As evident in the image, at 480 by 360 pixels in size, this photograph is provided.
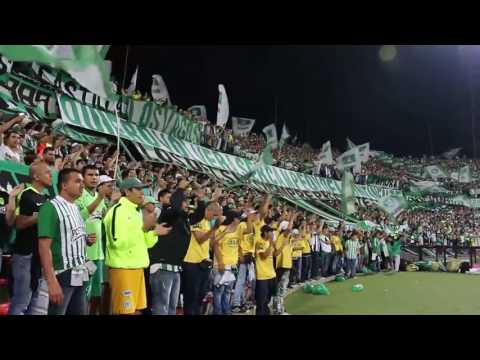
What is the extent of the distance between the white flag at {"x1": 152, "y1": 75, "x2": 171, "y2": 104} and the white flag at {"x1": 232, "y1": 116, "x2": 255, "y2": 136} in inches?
25.6

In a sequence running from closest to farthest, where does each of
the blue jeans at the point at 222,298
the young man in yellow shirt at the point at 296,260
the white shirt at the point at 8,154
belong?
the white shirt at the point at 8,154 < the blue jeans at the point at 222,298 < the young man in yellow shirt at the point at 296,260

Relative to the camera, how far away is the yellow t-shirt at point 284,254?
4348 millimetres

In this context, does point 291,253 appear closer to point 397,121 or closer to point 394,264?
point 394,264

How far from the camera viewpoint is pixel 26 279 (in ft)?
11.1

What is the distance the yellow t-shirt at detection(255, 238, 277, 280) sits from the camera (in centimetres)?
419

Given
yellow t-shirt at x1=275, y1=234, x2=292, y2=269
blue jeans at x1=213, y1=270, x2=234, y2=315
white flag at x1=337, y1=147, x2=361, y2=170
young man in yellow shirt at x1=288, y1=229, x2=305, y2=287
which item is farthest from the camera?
white flag at x1=337, y1=147, x2=361, y2=170

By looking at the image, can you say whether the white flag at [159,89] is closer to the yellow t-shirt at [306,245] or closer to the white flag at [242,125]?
the white flag at [242,125]

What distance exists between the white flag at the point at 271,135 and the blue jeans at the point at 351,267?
145cm

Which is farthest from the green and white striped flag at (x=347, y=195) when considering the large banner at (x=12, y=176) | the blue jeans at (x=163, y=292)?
the large banner at (x=12, y=176)

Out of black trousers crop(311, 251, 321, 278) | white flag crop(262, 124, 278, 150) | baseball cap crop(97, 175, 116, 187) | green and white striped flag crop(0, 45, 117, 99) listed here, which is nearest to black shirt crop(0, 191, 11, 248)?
baseball cap crop(97, 175, 116, 187)

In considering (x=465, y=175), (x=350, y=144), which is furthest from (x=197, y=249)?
(x=465, y=175)

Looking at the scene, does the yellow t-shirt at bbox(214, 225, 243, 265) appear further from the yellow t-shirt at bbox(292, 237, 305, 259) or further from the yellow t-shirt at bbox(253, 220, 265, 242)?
the yellow t-shirt at bbox(292, 237, 305, 259)

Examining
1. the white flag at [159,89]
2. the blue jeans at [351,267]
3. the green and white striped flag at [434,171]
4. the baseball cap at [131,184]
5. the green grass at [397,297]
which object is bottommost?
the green grass at [397,297]

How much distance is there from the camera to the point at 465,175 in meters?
4.85
